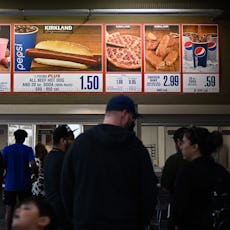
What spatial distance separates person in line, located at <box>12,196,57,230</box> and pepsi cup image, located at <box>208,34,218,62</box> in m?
5.62

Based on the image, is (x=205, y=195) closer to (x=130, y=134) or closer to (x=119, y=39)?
(x=130, y=134)

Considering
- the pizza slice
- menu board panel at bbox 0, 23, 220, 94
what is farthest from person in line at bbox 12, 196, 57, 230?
the pizza slice

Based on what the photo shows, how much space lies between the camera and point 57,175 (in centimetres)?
487

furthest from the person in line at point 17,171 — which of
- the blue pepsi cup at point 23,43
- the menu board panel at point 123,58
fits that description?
the menu board panel at point 123,58

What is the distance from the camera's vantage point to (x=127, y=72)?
7844 millimetres

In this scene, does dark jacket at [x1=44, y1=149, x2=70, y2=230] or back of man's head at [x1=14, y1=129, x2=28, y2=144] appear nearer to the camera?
dark jacket at [x1=44, y1=149, x2=70, y2=230]

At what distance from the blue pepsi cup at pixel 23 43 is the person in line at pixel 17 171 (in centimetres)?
125

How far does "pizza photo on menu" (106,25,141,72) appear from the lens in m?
7.89

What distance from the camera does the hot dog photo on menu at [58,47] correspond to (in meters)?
7.87

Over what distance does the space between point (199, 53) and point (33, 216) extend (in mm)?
5672

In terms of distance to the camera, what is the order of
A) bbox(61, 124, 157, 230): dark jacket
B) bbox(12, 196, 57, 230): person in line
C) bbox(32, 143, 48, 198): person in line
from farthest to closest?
bbox(32, 143, 48, 198): person in line < bbox(61, 124, 157, 230): dark jacket < bbox(12, 196, 57, 230): person in line

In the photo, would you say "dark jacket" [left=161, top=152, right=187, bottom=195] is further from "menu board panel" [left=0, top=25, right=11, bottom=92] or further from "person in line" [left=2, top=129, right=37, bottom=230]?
"menu board panel" [left=0, top=25, right=11, bottom=92]

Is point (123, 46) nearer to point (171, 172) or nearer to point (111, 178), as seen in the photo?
point (171, 172)

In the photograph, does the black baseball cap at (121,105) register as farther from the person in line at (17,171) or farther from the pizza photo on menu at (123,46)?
the pizza photo on menu at (123,46)
